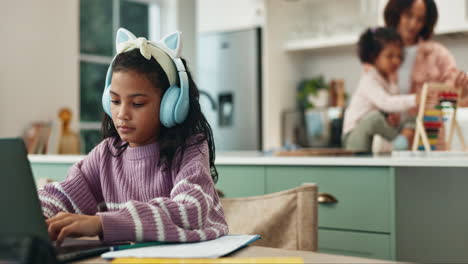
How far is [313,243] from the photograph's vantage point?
1224mm

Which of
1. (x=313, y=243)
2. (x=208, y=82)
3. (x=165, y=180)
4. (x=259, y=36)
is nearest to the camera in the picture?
(x=165, y=180)

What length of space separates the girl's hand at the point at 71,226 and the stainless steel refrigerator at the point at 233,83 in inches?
146

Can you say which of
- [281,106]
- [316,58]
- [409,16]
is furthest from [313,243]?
[316,58]

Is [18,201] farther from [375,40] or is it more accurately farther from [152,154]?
[375,40]

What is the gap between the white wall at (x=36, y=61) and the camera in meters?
3.17

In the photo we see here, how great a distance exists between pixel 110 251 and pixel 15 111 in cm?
275

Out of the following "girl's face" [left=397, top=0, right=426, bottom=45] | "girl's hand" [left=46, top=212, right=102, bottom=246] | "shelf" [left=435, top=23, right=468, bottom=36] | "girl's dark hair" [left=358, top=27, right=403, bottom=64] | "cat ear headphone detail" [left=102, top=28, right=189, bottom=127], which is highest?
"shelf" [left=435, top=23, right=468, bottom=36]

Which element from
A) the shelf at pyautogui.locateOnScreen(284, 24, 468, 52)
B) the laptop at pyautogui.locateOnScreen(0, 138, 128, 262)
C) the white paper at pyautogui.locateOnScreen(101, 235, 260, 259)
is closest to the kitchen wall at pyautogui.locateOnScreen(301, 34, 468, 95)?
the shelf at pyautogui.locateOnScreen(284, 24, 468, 52)

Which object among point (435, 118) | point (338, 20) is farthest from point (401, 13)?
point (338, 20)

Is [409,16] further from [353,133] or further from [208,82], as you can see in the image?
[208,82]

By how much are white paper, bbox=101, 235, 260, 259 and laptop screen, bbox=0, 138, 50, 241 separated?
3.7 inches

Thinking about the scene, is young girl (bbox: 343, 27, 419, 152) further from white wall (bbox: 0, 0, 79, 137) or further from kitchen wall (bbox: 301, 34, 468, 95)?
white wall (bbox: 0, 0, 79, 137)

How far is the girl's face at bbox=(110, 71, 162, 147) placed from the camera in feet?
2.91

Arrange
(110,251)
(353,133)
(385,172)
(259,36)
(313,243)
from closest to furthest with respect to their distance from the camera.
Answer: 1. (110,251)
2. (313,243)
3. (385,172)
4. (353,133)
5. (259,36)
